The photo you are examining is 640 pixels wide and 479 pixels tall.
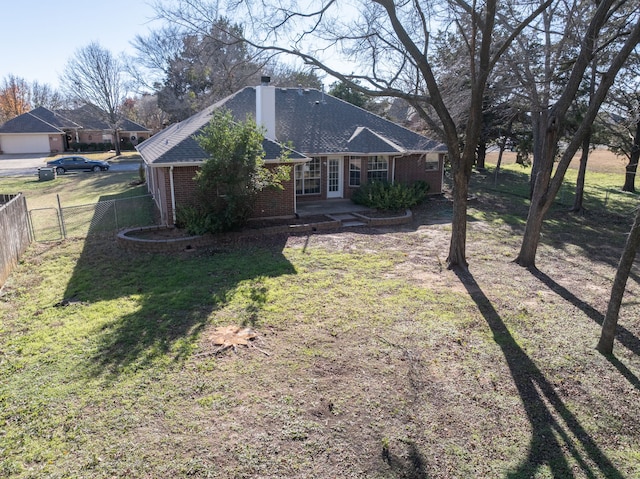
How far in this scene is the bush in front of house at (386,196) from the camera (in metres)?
17.0

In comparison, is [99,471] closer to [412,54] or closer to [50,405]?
[50,405]

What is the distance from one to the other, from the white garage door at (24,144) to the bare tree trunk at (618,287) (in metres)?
56.0

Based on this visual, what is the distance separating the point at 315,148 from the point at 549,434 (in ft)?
46.9

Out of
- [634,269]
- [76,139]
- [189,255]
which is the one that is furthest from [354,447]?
[76,139]

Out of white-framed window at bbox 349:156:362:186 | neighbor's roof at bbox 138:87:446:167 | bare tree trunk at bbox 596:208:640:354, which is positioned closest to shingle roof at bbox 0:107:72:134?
neighbor's roof at bbox 138:87:446:167

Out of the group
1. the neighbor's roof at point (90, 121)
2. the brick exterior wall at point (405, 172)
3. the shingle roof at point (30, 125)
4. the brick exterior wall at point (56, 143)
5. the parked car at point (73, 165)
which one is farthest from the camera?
the neighbor's roof at point (90, 121)

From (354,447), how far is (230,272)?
6.22 m

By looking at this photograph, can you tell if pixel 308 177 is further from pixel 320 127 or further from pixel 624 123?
pixel 624 123

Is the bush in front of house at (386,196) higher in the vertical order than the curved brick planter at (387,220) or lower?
higher

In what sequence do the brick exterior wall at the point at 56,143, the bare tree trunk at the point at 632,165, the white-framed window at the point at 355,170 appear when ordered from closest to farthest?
the white-framed window at the point at 355,170
the bare tree trunk at the point at 632,165
the brick exterior wall at the point at 56,143

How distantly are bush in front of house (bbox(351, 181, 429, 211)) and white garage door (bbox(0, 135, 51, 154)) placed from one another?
4504 cm

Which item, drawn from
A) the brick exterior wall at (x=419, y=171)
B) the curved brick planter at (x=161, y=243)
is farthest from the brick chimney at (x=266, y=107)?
the brick exterior wall at (x=419, y=171)

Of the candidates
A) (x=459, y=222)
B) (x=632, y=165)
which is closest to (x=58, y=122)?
(x=459, y=222)

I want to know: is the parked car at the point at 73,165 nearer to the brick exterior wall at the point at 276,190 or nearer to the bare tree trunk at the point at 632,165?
the brick exterior wall at the point at 276,190
